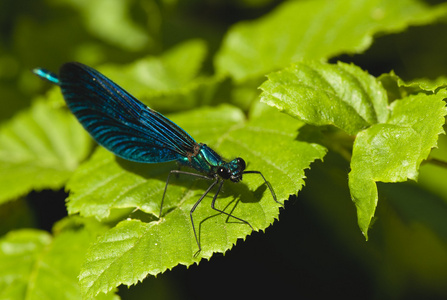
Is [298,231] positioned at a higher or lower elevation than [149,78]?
lower

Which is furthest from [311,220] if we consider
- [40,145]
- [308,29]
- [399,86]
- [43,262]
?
[40,145]

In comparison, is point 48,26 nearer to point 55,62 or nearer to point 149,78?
point 55,62

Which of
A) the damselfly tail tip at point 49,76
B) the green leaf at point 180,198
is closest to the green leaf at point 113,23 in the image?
the damselfly tail tip at point 49,76

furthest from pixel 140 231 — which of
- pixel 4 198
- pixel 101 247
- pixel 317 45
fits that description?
pixel 317 45

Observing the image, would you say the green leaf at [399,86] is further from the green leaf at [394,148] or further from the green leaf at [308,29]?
the green leaf at [308,29]

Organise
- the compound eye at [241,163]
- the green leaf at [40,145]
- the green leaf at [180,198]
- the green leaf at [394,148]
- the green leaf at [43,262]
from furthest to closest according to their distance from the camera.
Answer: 1. the green leaf at [40,145]
2. the green leaf at [43,262]
3. the compound eye at [241,163]
4. the green leaf at [180,198]
5. the green leaf at [394,148]

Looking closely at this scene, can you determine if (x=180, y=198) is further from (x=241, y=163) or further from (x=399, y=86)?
(x=399, y=86)
